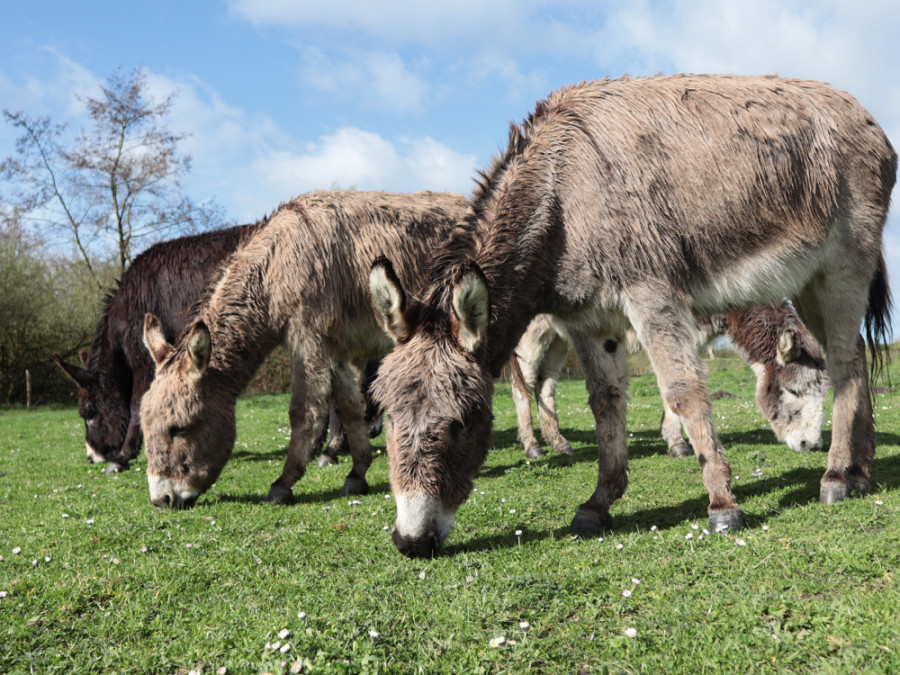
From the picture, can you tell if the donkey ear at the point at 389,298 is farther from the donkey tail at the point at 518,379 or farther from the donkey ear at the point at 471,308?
the donkey tail at the point at 518,379

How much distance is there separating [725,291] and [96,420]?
8996mm

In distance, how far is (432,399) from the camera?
3.82 metres

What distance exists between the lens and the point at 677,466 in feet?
23.4

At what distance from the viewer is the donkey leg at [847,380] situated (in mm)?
5027

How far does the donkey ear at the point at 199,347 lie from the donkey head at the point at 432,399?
100 inches

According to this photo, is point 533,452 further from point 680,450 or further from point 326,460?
point 326,460

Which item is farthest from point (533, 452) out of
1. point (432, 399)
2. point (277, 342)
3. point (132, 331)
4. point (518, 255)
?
point (132, 331)

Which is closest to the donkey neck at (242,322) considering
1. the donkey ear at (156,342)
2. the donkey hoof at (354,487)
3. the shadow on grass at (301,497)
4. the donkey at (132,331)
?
the donkey ear at (156,342)

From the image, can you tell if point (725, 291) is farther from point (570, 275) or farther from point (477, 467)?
point (477, 467)

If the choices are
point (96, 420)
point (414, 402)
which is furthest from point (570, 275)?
point (96, 420)

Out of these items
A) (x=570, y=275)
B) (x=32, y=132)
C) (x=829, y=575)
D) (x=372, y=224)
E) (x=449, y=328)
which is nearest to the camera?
(x=829, y=575)

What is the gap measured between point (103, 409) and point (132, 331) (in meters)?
1.43

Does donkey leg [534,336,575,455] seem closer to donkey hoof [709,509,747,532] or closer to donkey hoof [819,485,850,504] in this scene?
donkey hoof [819,485,850,504]

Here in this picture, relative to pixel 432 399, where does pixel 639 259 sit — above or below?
above
